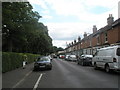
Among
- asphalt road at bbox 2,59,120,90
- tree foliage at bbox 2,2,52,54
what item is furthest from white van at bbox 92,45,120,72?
tree foliage at bbox 2,2,52,54

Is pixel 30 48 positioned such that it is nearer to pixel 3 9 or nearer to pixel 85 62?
pixel 85 62

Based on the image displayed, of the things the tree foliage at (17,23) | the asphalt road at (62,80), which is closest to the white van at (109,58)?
the asphalt road at (62,80)

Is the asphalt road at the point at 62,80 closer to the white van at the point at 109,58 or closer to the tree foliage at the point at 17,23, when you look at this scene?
the white van at the point at 109,58

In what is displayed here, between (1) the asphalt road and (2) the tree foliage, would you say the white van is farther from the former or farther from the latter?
(2) the tree foliage

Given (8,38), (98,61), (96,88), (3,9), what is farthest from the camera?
(8,38)

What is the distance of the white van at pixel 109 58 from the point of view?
597 inches

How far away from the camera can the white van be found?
49.8 feet

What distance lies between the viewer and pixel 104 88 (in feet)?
30.5

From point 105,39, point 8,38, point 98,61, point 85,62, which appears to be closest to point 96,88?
point 98,61

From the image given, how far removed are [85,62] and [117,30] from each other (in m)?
7.56

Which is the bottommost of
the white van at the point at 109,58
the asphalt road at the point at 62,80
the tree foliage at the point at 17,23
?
the asphalt road at the point at 62,80

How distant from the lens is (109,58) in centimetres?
1614

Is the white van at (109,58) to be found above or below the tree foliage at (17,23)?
below

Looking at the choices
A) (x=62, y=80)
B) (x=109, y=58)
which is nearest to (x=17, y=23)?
(x=109, y=58)
